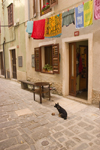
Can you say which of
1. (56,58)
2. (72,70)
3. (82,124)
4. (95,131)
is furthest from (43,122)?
(56,58)

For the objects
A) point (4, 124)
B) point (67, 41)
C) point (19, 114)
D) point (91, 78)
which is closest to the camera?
point (4, 124)

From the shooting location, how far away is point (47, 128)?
10.8 feet

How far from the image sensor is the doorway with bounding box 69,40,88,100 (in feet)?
18.8

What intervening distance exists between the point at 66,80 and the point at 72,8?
2.93 m

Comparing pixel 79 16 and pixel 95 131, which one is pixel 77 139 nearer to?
pixel 95 131

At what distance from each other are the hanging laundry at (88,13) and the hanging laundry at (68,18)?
2.01ft

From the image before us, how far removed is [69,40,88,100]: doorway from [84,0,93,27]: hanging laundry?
1147mm

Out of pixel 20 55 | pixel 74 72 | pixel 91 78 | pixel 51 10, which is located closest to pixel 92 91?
pixel 91 78

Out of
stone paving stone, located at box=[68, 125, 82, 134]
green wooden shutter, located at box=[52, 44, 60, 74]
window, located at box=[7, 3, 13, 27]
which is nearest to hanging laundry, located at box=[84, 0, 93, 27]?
green wooden shutter, located at box=[52, 44, 60, 74]

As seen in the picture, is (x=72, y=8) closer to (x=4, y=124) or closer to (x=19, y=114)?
(x=19, y=114)

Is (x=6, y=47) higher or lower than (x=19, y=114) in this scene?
higher

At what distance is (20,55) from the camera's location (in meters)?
9.41

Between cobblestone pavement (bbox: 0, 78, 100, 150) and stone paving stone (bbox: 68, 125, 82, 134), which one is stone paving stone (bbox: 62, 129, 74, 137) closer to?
cobblestone pavement (bbox: 0, 78, 100, 150)

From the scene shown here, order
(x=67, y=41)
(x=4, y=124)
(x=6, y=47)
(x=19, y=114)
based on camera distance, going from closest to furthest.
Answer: (x=4, y=124) → (x=19, y=114) → (x=67, y=41) → (x=6, y=47)
